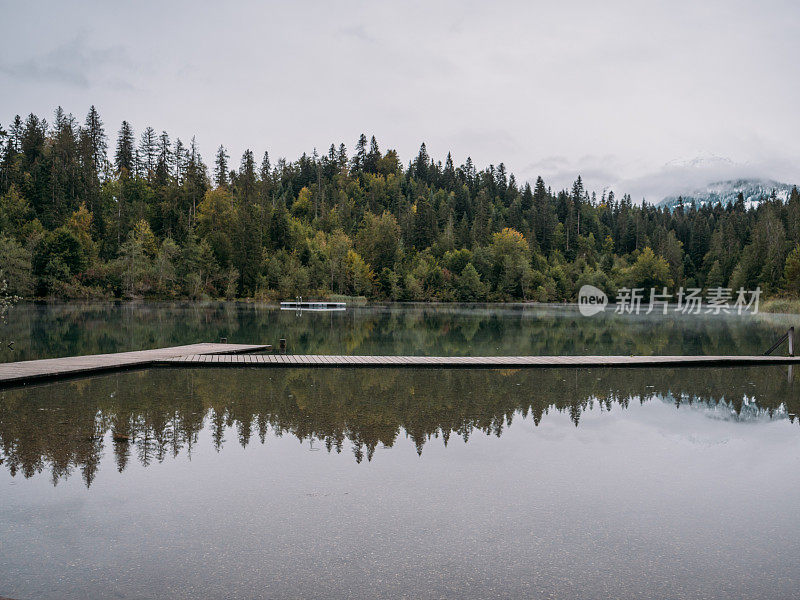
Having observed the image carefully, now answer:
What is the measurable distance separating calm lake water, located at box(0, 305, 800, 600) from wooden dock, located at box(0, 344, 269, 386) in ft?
2.13

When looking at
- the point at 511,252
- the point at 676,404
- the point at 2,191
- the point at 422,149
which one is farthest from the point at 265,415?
the point at 422,149

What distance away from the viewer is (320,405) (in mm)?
10867

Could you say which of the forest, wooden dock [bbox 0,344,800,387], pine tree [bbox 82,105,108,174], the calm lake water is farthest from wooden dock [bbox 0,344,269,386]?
pine tree [bbox 82,105,108,174]

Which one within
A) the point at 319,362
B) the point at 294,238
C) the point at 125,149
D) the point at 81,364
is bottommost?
the point at 319,362

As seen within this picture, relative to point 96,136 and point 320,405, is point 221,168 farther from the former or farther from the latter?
point 320,405

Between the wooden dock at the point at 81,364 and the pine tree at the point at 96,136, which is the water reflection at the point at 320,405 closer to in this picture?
the wooden dock at the point at 81,364

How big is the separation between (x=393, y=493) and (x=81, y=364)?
11039mm

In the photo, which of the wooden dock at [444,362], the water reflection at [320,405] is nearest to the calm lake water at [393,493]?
the water reflection at [320,405]

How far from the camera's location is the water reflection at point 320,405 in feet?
26.3

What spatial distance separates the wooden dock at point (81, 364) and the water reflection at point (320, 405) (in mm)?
675

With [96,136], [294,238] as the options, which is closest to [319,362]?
[294,238]

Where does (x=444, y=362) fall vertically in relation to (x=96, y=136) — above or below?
below

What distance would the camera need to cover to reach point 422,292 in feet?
344

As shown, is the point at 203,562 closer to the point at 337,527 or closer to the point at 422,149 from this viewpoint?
the point at 337,527
